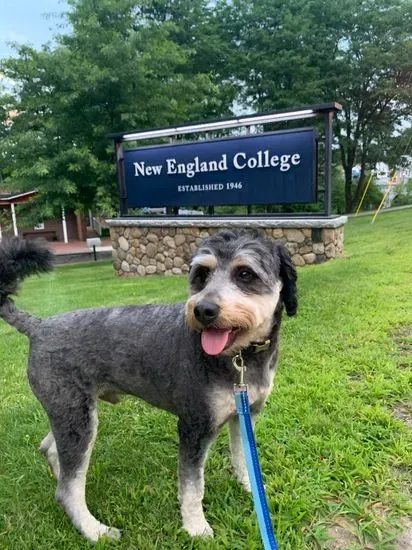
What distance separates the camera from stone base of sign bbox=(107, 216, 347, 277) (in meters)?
8.90

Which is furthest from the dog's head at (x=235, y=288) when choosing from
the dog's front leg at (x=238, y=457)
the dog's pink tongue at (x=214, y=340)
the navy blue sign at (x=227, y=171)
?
the navy blue sign at (x=227, y=171)

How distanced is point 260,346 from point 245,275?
39 centimetres

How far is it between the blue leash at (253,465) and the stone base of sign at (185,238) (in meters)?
6.29

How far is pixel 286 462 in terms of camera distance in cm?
276

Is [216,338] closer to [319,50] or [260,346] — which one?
[260,346]

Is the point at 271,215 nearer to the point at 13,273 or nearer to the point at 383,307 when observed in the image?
the point at 383,307

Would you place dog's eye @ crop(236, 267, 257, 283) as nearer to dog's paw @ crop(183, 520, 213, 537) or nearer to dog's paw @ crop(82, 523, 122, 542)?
dog's paw @ crop(183, 520, 213, 537)

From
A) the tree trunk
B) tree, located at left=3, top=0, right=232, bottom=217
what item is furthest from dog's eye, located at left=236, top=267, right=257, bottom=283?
the tree trunk

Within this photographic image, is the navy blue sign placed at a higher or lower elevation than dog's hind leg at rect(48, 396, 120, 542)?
higher

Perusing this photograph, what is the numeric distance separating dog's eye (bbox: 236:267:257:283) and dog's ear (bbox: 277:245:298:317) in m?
0.25

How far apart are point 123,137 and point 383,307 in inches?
315

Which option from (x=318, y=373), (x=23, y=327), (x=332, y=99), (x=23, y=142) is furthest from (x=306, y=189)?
(x=332, y=99)

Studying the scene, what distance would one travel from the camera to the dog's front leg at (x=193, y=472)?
2.17 metres

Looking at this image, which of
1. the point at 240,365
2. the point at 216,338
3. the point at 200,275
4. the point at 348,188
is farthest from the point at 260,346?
the point at 348,188
